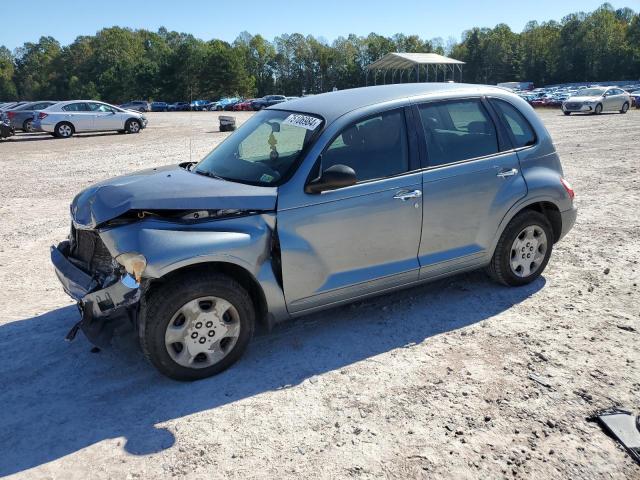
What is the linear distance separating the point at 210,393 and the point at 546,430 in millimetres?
2152

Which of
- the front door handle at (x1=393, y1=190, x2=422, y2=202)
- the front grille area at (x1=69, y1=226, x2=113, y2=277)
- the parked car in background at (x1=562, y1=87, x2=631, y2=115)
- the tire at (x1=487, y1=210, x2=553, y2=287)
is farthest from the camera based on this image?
the parked car in background at (x1=562, y1=87, x2=631, y2=115)

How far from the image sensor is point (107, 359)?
13.9 feet

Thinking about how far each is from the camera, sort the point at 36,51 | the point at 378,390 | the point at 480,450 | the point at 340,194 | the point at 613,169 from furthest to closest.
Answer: the point at 36,51 < the point at 613,169 < the point at 340,194 < the point at 378,390 < the point at 480,450

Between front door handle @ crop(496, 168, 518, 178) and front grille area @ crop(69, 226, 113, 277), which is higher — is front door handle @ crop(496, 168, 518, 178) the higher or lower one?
the higher one

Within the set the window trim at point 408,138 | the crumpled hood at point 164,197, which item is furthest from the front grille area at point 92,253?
the window trim at point 408,138

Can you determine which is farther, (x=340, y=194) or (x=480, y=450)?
(x=340, y=194)

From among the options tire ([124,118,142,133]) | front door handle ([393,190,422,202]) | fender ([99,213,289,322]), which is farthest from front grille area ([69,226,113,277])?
tire ([124,118,142,133])

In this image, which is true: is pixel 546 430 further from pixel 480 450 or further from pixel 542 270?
pixel 542 270

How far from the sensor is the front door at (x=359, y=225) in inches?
160

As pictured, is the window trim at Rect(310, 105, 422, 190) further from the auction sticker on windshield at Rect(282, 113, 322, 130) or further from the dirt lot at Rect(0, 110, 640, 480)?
the dirt lot at Rect(0, 110, 640, 480)

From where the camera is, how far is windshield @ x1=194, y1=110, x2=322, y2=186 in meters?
4.29

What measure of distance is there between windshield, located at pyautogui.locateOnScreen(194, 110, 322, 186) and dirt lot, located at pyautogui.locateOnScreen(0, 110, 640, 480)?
1.35 metres

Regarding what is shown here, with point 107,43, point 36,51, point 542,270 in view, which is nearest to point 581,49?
point 107,43

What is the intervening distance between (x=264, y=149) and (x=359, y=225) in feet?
3.61
